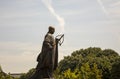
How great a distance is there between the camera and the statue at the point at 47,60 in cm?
2142

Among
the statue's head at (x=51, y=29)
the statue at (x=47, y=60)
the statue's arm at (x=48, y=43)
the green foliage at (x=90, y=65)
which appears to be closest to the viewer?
the statue at (x=47, y=60)

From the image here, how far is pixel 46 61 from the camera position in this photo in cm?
2152

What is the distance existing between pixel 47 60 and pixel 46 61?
80mm

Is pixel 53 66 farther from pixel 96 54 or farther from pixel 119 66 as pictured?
pixel 96 54

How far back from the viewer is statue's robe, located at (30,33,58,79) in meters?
21.4

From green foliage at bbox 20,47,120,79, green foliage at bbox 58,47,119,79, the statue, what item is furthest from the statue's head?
green foliage at bbox 58,47,119,79

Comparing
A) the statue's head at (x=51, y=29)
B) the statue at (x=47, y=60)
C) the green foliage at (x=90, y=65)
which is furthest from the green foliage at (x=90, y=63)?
the statue at (x=47, y=60)

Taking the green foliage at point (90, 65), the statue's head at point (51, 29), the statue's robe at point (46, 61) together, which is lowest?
the statue's robe at point (46, 61)

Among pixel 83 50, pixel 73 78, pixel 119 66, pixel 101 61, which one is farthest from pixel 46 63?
pixel 83 50

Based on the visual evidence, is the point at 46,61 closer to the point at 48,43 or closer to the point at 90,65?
the point at 48,43

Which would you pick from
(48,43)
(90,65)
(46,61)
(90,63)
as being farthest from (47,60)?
(90,63)

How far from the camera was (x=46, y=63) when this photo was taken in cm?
2148

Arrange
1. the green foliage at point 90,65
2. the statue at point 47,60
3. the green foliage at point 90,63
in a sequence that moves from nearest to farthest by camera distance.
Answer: the statue at point 47,60, the green foliage at point 90,65, the green foliage at point 90,63

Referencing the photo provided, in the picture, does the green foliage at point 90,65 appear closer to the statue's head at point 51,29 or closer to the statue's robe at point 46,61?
the statue's head at point 51,29
